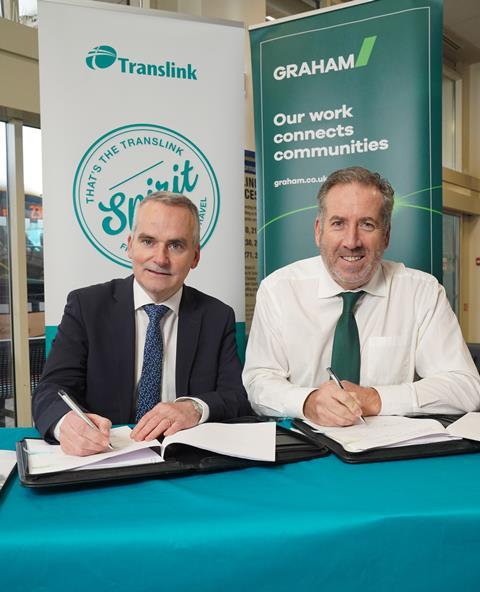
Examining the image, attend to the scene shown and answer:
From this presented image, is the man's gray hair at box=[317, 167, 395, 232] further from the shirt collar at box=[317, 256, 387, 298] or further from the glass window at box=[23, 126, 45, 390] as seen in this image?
the glass window at box=[23, 126, 45, 390]

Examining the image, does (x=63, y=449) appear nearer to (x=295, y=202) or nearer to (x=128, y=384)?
(x=128, y=384)

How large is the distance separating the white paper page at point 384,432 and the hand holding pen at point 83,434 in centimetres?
48

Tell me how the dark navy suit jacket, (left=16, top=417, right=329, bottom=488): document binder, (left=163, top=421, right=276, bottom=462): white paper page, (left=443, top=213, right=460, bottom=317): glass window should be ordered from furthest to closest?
1. (left=443, top=213, right=460, bottom=317): glass window
2. the dark navy suit jacket
3. (left=163, top=421, right=276, bottom=462): white paper page
4. (left=16, top=417, right=329, bottom=488): document binder

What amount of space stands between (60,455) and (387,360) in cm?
119

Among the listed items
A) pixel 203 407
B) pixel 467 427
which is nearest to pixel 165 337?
pixel 203 407

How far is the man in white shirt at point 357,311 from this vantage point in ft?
5.89

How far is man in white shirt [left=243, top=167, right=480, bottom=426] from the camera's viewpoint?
1.79 meters

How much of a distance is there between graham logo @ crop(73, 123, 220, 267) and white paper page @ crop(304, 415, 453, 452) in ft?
4.29

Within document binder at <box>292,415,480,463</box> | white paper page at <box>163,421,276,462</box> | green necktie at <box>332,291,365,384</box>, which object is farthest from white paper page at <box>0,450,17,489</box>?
green necktie at <box>332,291,365,384</box>

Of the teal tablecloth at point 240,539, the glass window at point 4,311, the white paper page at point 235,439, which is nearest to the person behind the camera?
the teal tablecloth at point 240,539

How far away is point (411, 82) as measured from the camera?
2.25 metres

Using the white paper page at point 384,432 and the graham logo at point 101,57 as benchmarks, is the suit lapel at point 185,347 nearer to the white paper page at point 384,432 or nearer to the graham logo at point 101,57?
the white paper page at point 384,432

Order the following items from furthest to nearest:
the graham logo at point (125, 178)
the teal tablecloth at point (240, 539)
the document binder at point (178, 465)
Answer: the graham logo at point (125, 178), the document binder at point (178, 465), the teal tablecloth at point (240, 539)

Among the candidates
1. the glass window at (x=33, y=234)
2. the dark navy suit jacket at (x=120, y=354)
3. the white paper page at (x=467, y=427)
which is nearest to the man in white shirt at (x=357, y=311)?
the dark navy suit jacket at (x=120, y=354)
